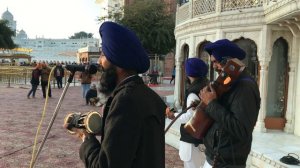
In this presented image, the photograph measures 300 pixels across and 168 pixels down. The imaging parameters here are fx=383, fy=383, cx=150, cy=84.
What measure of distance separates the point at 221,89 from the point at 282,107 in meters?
A: 6.91

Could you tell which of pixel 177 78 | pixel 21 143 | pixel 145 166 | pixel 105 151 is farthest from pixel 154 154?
pixel 177 78

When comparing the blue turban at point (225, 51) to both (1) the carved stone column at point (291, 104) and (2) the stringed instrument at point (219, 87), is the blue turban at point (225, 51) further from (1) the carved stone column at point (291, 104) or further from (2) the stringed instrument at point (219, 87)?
(1) the carved stone column at point (291, 104)

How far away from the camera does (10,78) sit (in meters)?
26.9

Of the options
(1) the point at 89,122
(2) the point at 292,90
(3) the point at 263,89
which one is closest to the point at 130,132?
(1) the point at 89,122

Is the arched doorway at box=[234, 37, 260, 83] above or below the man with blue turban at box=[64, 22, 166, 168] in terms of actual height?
above

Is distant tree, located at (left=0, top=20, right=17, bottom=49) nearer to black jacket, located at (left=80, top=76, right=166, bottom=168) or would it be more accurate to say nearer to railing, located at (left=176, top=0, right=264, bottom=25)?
railing, located at (left=176, top=0, right=264, bottom=25)

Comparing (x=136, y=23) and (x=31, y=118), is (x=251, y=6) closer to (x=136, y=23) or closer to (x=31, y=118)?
(x=31, y=118)

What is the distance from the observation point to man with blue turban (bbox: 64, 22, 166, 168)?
6.21 feet

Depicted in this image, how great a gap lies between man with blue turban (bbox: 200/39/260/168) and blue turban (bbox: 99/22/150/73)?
3.24ft

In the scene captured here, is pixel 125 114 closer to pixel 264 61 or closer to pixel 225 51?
pixel 225 51

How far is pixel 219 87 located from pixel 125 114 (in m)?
1.30

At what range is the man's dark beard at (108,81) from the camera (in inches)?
83.8

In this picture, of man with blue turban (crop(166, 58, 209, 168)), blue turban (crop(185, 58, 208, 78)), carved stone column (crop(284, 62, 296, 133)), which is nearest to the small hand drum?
man with blue turban (crop(166, 58, 209, 168))

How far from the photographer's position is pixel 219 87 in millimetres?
3012
